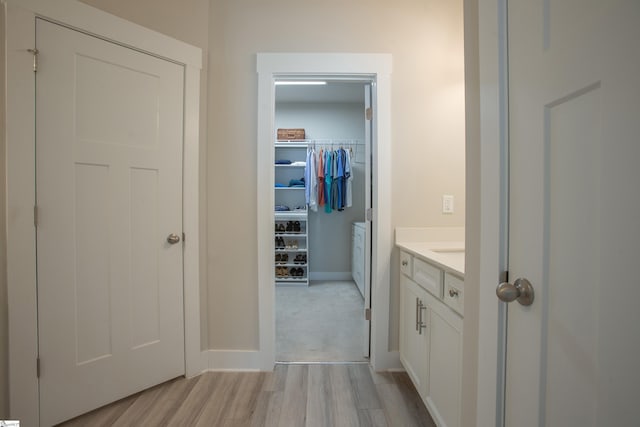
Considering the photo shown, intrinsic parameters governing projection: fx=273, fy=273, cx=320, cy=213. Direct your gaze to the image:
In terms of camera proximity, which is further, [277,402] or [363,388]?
[363,388]

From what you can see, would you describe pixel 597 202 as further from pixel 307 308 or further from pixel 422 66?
pixel 307 308

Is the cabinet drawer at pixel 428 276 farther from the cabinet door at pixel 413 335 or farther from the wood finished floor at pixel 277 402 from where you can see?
the wood finished floor at pixel 277 402

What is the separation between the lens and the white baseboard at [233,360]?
195cm

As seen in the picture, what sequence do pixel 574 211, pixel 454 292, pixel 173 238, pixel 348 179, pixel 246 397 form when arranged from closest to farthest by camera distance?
pixel 574 211, pixel 454 292, pixel 246 397, pixel 173 238, pixel 348 179

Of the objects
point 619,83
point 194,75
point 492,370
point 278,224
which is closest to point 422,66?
point 194,75

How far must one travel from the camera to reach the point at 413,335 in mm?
1648

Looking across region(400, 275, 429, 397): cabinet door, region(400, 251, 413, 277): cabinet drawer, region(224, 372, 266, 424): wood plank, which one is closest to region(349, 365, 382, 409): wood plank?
region(400, 275, 429, 397): cabinet door

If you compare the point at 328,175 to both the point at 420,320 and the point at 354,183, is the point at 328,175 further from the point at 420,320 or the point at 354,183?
the point at 420,320

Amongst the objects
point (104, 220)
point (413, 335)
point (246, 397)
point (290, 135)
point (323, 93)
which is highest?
point (323, 93)

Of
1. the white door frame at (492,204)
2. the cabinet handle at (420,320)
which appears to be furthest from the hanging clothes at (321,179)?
the white door frame at (492,204)

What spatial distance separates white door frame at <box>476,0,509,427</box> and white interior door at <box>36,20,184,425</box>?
1738mm

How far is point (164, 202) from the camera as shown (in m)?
1.75

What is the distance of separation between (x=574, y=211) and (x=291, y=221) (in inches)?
149

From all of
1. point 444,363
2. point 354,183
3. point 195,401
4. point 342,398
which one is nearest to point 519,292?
point 444,363
